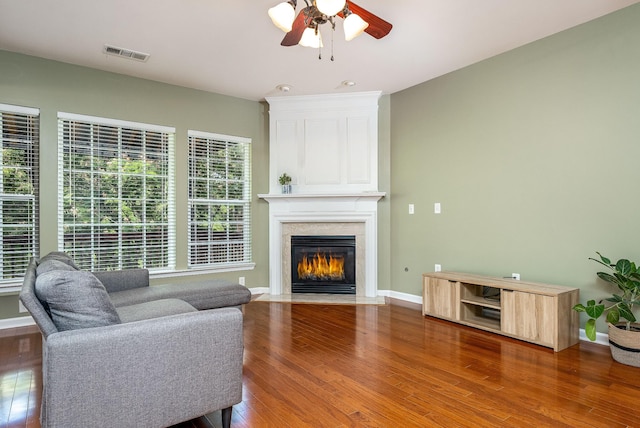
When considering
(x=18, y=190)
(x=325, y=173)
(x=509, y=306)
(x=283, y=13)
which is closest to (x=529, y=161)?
(x=509, y=306)

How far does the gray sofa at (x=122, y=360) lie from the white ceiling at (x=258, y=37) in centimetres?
228

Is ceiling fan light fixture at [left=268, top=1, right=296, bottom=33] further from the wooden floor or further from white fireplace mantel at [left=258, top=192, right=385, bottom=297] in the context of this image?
white fireplace mantel at [left=258, top=192, right=385, bottom=297]

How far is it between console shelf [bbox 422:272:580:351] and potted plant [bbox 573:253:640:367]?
232 millimetres

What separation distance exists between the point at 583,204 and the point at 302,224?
10.6 feet

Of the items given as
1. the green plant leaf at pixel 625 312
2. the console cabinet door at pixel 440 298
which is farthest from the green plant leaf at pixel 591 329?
the console cabinet door at pixel 440 298

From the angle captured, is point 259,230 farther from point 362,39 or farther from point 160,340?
point 160,340

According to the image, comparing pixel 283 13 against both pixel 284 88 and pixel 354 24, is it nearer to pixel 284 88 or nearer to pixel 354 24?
pixel 354 24

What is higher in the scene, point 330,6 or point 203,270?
point 330,6

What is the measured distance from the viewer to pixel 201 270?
15.9 feet

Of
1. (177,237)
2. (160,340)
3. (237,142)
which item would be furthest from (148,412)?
(237,142)

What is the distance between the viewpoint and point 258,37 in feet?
11.3

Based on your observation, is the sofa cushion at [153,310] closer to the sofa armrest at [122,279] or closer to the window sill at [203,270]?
the sofa armrest at [122,279]

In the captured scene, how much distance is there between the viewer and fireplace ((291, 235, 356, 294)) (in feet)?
16.9

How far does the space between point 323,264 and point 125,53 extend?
340 cm
